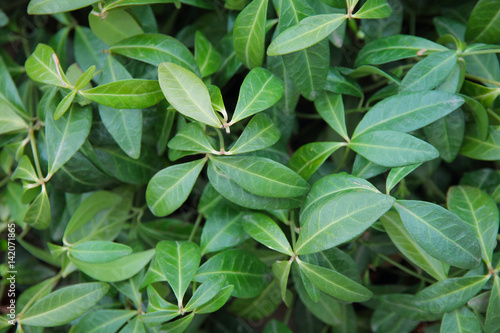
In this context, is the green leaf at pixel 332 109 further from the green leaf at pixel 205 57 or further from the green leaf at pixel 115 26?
the green leaf at pixel 115 26

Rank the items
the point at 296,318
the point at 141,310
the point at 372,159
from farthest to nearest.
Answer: the point at 296,318 → the point at 141,310 → the point at 372,159

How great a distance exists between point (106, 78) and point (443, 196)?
704 mm

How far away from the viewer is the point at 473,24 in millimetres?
745

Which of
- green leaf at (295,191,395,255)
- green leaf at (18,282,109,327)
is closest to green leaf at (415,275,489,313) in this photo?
green leaf at (295,191,395,255)

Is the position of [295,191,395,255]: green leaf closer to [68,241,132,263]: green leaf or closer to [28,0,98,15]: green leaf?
[68,241,132,263]: green leaf

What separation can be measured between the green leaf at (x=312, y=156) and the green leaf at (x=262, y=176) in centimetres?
7

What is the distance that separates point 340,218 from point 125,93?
14.8 inches

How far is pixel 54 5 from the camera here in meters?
0.67

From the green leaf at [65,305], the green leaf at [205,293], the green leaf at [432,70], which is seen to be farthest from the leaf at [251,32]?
the green leaf at [65,305]

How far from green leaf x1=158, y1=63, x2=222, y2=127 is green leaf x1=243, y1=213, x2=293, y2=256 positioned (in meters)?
0.18

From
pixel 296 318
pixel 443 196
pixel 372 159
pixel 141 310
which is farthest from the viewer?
pixel 296 318

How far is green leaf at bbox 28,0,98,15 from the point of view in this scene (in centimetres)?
65

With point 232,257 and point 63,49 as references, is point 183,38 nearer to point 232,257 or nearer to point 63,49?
point 63,49

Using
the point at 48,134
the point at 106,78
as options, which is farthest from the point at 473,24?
the point at 48,134
